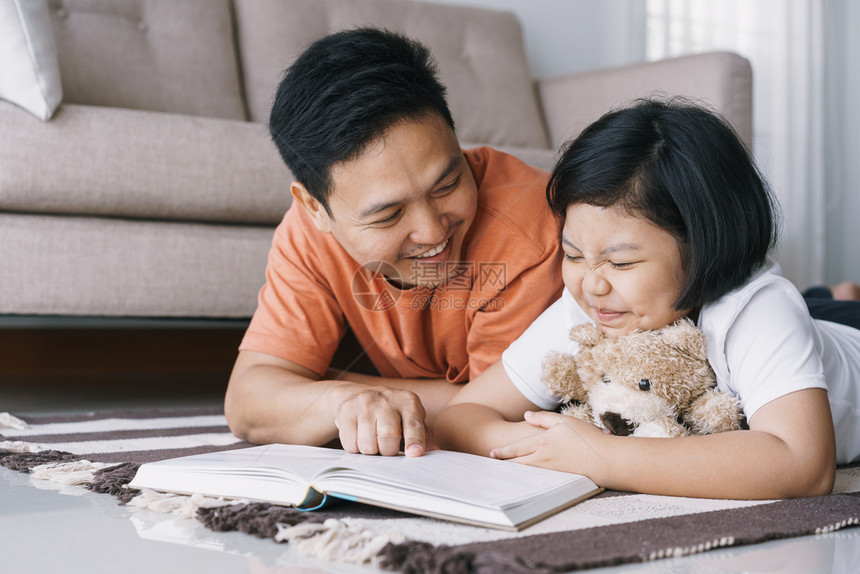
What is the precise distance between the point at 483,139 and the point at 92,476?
1.68 metres

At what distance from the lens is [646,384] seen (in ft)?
2.50

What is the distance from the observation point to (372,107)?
2.89 ft

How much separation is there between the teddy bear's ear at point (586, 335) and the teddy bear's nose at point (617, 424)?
8 centimetres

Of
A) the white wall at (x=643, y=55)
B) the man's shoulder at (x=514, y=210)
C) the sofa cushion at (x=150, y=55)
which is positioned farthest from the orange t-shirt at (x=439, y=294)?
the white wall at (x=643, y=55)

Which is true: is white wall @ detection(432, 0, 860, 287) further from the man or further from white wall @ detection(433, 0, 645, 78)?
the man

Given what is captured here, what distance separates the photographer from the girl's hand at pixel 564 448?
2.37 ft

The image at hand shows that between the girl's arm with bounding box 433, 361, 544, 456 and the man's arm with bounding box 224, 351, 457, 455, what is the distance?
3cm

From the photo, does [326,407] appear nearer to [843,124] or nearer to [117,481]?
[117,481]

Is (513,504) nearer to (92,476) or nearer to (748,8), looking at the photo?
(92,476)

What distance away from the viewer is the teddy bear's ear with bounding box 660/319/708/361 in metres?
0.77

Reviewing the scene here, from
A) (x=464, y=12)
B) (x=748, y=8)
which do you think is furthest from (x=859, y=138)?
(x=464, y=12)

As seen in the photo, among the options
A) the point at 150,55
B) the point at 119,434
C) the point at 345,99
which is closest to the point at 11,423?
the point at 119,434

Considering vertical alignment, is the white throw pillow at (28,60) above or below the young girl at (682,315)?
above

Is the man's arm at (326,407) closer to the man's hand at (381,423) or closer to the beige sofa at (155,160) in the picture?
the man's hand at (381,423)
